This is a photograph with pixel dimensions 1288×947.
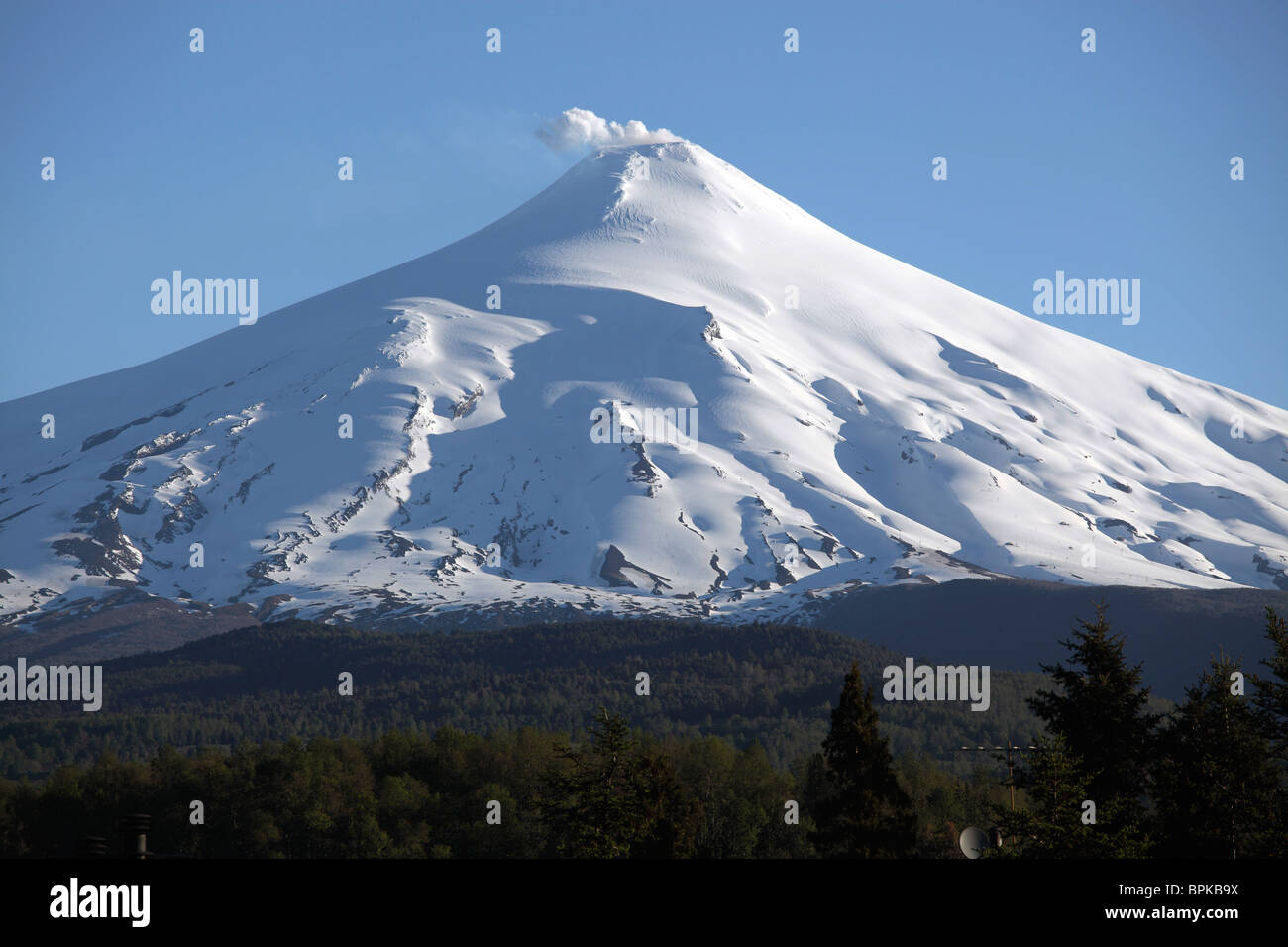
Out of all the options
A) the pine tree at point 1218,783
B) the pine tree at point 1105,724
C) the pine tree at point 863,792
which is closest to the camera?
the pine tree at point 1218,783

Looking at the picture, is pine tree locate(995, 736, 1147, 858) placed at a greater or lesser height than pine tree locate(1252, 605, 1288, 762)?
lesser

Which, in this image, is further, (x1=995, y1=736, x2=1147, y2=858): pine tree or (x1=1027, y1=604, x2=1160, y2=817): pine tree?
(x1=1027, y1=604, x2=1160, y2=817): pine tree

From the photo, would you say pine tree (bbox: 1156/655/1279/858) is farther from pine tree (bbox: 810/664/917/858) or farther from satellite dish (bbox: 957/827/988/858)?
satellite dish (bbox: 957/827/988/858)

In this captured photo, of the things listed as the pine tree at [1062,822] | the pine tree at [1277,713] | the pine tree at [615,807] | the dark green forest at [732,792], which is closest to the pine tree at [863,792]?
the dark green forest at [732,792]

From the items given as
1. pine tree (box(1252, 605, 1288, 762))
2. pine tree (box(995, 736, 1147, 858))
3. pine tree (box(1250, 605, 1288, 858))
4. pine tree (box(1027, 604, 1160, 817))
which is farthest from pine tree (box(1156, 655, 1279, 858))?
pine tree (box(995, 736, 1147, 858))

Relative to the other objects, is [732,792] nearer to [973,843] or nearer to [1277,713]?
[1277,713]

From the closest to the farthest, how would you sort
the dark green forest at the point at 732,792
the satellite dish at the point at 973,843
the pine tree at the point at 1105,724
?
the satellite dish at the point at 973,843 < the dark green forest at the point at 732,792 < the pine tree at the point at 1105,724

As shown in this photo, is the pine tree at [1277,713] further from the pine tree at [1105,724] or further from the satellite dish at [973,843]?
the satellite dish at [973,843]

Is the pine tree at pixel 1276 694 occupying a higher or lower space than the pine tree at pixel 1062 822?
higher
